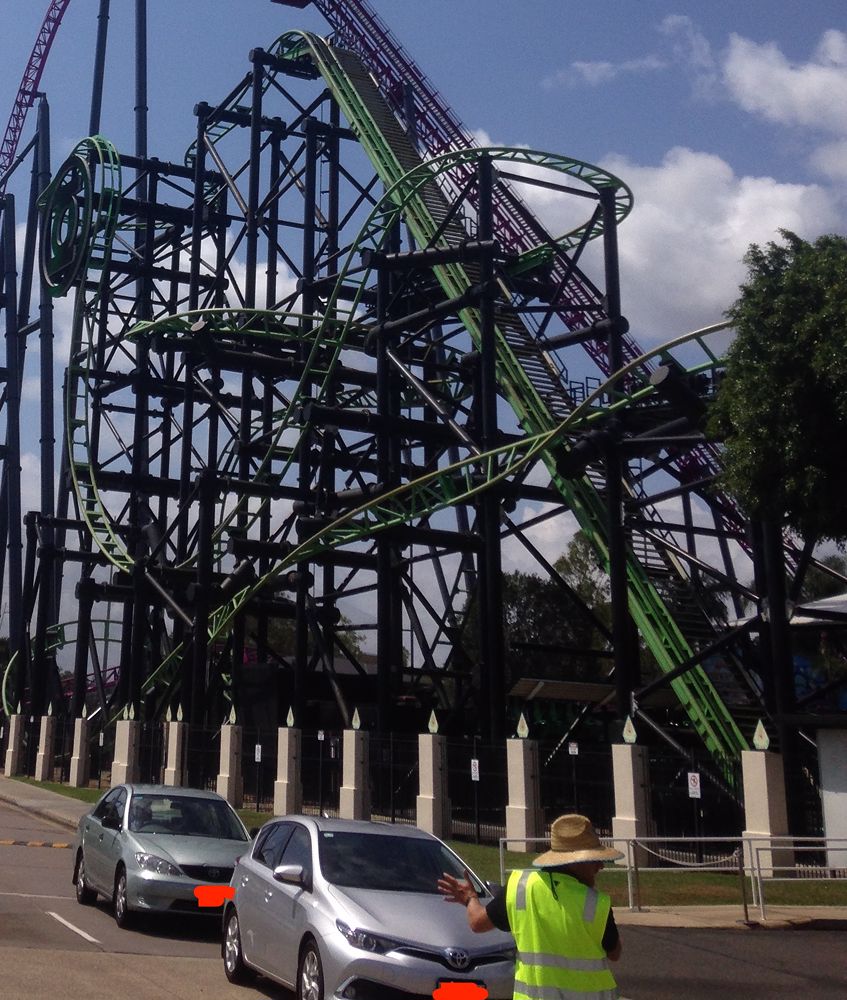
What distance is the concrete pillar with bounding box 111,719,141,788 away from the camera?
3256cm

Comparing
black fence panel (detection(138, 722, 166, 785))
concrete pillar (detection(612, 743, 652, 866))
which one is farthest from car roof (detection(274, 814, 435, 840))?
black fence panel (detection(138, 722, 166, 785))

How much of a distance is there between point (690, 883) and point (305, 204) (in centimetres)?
2275

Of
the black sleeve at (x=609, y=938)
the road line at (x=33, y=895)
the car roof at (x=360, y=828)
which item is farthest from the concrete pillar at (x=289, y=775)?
the black sleeve at (x=609, y=938)

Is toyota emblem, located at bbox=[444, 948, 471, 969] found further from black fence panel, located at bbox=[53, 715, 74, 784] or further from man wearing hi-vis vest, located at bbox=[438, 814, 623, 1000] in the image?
black fence panel, located at bbox=[53, 715, 74, 784]

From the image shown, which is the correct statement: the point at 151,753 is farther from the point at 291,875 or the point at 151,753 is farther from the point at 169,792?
the point at 291,875

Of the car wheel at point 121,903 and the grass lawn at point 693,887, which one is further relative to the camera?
the grass lawn at point 693,887

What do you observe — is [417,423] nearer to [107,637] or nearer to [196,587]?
[196,587]

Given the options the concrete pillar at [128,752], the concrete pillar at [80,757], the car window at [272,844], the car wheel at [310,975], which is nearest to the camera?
the car wheel at [310,975]

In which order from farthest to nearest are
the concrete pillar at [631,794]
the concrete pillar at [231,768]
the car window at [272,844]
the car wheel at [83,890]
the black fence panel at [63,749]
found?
the black fence panel at [63,749]
the concrete pillar at [231,768]
the concrete pillar at [631,794]
the car wheel at [83,890]
the car window at [272,844]

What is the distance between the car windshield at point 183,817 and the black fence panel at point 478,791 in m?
7.72

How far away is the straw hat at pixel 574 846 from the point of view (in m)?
4.83

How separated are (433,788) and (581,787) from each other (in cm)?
276

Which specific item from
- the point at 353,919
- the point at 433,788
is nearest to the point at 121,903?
the point at 353,919

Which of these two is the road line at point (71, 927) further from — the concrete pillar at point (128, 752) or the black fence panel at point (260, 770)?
the concrete pillar at point (128, 752)
